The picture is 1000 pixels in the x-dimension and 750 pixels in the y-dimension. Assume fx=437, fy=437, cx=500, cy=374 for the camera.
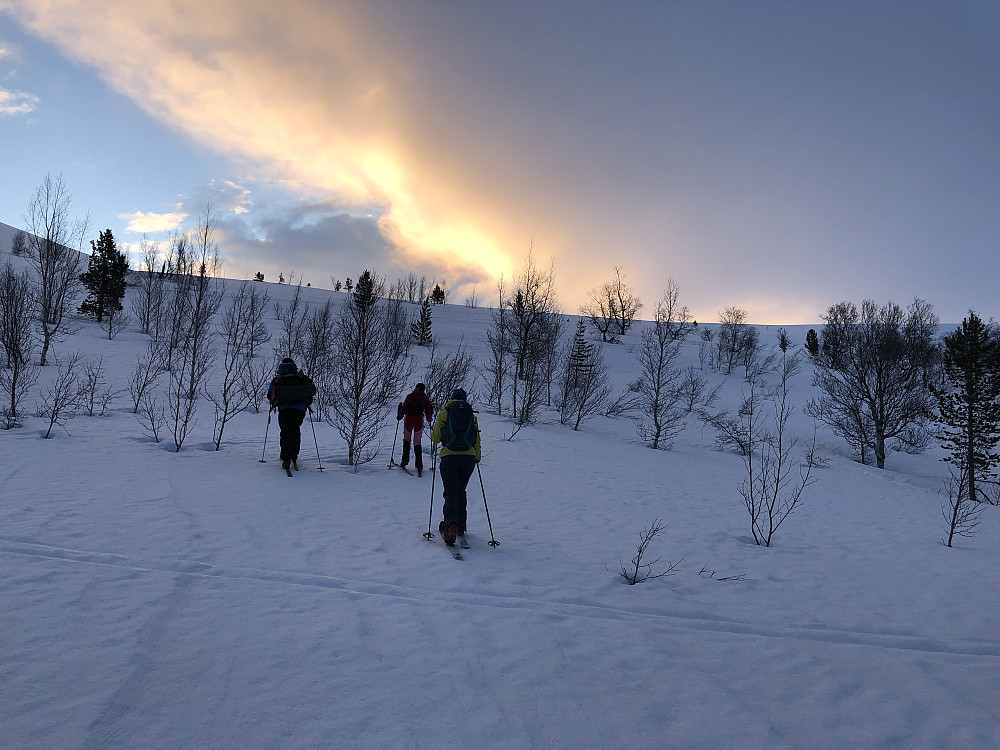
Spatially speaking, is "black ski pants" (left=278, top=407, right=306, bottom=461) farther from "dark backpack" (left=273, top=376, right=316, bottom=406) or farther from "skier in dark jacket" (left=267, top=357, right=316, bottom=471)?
"dark backpack" (left=273, top=376, right=316, bottom=406)

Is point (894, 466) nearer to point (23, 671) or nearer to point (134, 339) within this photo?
point (23, 671)

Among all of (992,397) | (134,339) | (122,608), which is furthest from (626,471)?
(134,339)

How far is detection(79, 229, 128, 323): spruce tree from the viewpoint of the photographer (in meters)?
36.7

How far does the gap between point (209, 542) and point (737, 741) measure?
590 cm

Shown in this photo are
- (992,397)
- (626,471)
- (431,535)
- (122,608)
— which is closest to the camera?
(122,608)

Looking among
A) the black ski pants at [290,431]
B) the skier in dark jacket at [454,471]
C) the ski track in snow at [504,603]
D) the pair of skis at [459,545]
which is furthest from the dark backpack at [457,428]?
the black ski pants at [290,431]

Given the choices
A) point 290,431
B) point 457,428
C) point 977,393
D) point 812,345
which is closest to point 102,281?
point 290,431

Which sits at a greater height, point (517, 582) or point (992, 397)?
point (992, 397)

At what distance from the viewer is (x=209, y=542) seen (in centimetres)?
555

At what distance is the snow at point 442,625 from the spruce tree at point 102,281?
36928mm

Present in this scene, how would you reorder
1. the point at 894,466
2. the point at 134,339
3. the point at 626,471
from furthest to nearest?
the point at 134,339 < the point at 894,466 < the point at 626,471

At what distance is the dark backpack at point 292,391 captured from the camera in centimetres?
943

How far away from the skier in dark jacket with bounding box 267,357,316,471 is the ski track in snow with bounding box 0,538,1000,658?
15.5 ft

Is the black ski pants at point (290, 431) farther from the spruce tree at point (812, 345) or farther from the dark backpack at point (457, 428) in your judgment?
the spruce tree at point (812, 345)
